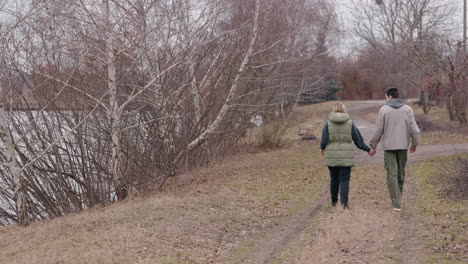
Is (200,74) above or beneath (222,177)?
above

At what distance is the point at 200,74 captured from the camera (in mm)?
15945

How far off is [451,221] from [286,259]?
257cm

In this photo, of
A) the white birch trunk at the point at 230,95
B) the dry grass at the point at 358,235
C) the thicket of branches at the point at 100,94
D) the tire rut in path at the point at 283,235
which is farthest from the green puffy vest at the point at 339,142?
the white birch trunk at the point at 230,95

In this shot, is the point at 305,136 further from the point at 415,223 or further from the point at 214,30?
the point at 415,223

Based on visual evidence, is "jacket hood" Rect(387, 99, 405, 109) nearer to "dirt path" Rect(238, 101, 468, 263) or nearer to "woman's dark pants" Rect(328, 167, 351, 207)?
"woman's dark pants" Rect(328, 167, 351, 207)

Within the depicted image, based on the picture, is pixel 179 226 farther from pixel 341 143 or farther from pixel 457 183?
pixel 457 183

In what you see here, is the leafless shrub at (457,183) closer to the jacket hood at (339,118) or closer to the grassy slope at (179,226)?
the jacket hood at (339,118)

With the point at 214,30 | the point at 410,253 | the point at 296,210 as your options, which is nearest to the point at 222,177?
the point at 214,30

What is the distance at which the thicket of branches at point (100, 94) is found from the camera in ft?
36.8

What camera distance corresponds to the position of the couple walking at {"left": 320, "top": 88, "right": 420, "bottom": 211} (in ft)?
26.6

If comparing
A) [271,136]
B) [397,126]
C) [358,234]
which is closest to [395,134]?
[397,126]

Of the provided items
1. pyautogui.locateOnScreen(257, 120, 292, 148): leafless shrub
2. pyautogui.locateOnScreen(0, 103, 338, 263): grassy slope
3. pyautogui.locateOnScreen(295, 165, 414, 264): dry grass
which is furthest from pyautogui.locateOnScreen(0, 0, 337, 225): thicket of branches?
pyautogui.locateOnScreen(257, 120, 292, 148): leafless shrub

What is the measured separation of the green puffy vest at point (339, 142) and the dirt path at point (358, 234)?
2.58ft

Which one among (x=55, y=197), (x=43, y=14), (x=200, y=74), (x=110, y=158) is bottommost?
(x=55, y=197)
